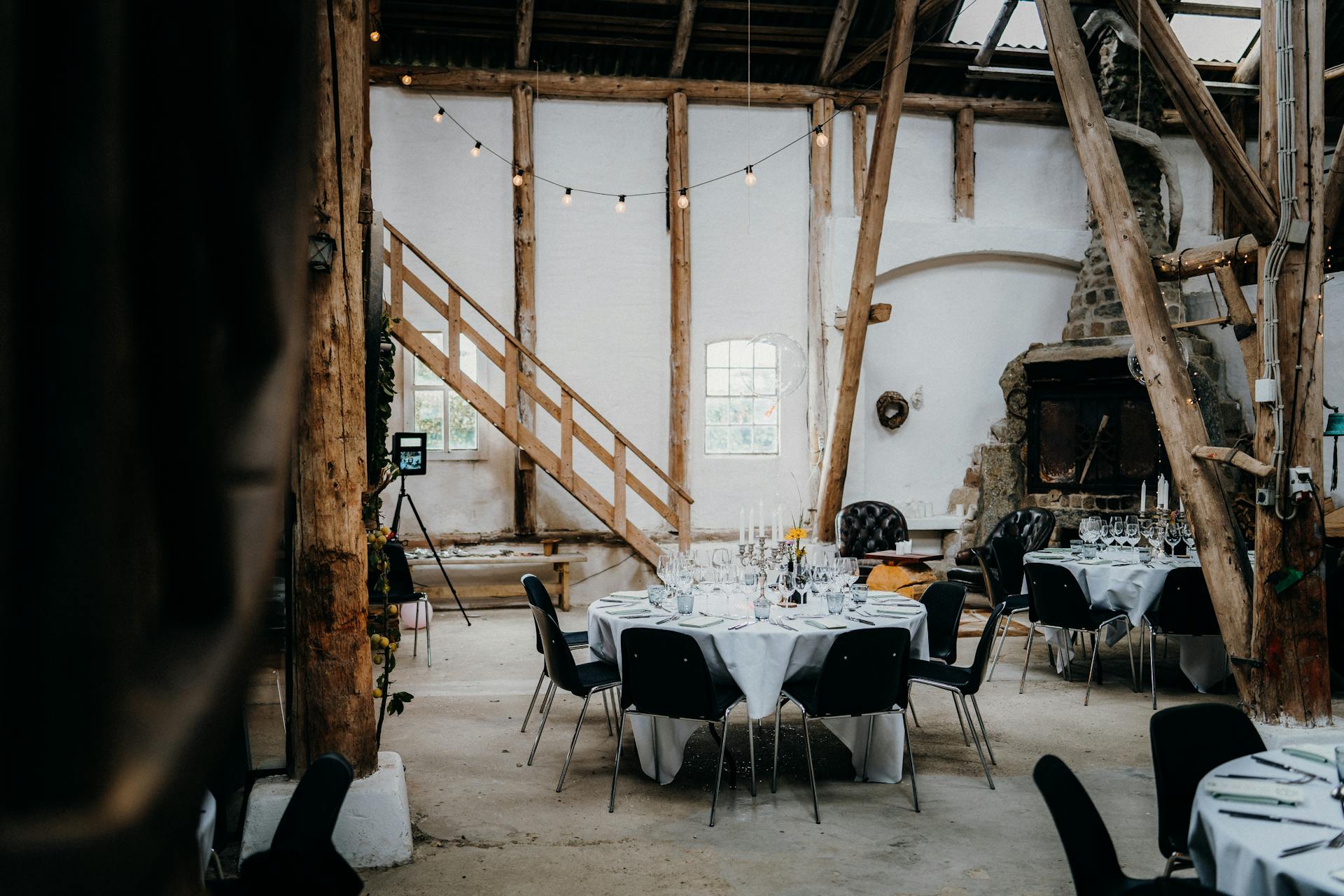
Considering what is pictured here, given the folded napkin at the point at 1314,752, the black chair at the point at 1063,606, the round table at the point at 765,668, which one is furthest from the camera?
the black chair at the point at 1063,606

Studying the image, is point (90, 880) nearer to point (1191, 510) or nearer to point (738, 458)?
→ point (1191, 510)

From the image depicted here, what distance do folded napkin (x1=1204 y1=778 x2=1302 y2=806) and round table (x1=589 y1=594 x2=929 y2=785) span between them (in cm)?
169

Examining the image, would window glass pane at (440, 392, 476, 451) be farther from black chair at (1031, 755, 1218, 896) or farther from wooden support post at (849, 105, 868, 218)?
black chair at (1031, 755, 1218, 896)

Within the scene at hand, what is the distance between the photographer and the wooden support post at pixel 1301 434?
15.7 ft

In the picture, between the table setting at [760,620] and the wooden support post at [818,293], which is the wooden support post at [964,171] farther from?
the table setting at [760,620]

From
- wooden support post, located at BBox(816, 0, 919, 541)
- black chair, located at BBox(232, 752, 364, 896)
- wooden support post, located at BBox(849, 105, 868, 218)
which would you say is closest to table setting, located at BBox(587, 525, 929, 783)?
black chair, located at BBox(232, 752, 364, 896)

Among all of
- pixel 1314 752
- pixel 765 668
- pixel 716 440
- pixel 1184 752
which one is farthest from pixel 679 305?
pixel 1314 752

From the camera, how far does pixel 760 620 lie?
4.79m

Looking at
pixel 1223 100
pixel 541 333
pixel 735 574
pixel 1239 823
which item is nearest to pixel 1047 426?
pixel 1223 100

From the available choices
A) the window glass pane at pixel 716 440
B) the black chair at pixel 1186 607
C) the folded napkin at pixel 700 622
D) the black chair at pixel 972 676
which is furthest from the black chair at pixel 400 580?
the black chair at pixel 1186 607

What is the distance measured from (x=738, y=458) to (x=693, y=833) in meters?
6.62

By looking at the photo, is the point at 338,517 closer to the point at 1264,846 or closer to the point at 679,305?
the point at 1264,846

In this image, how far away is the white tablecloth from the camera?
6305 millimetres

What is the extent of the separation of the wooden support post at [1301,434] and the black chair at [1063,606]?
4.33 feet
